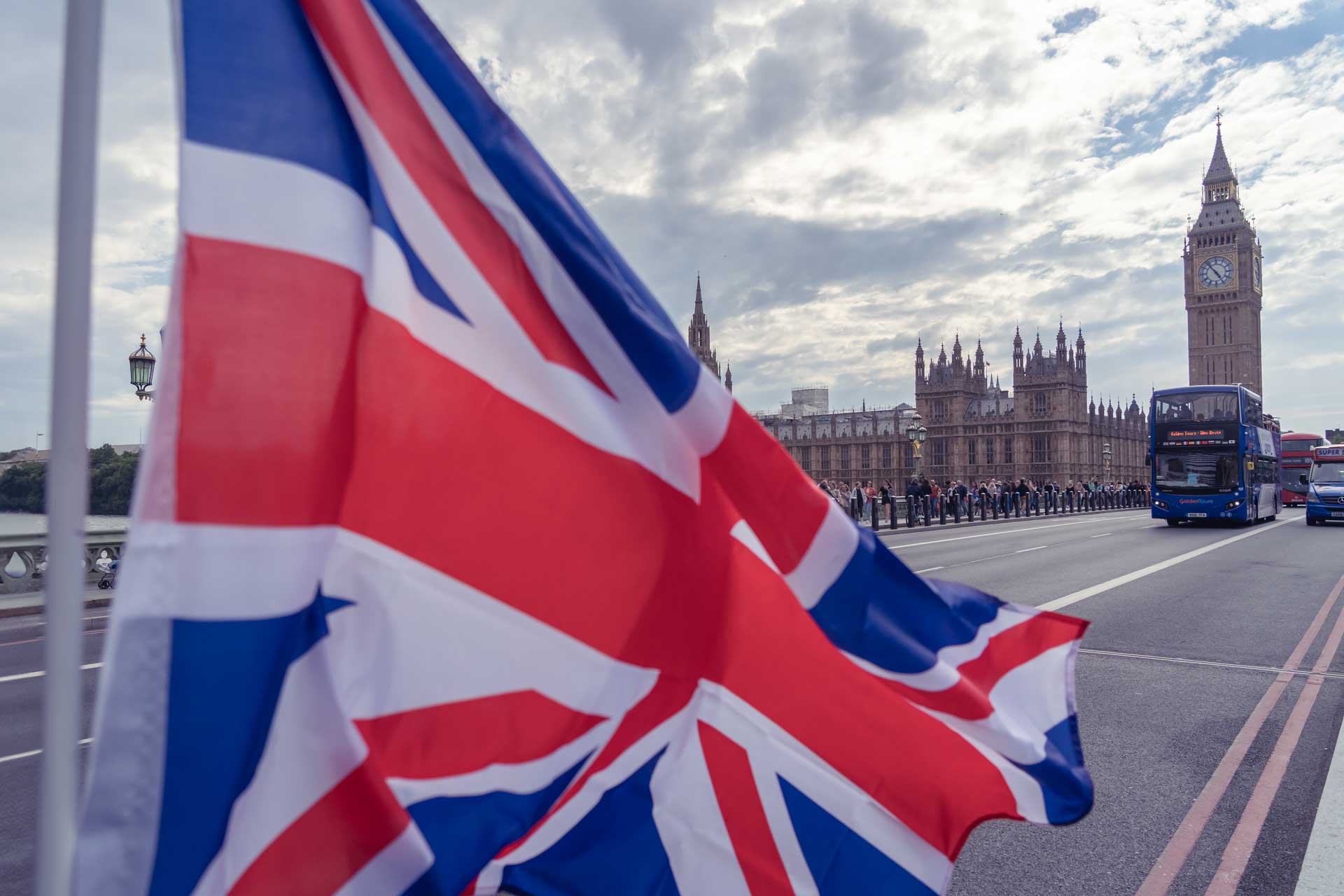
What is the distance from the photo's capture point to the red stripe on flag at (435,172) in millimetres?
1703

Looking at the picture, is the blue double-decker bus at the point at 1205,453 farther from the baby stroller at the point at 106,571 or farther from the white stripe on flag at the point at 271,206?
the white stripe on flag at the point at 271,206

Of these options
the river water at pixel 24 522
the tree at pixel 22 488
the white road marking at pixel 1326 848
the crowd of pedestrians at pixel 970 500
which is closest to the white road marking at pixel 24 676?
the tree at pixel 22 488

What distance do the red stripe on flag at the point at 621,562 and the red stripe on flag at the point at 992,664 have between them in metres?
0.07

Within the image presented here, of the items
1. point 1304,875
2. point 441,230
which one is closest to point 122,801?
point 441,230

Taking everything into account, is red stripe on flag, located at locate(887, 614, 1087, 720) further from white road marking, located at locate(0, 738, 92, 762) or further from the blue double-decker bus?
the blue double-decker bus

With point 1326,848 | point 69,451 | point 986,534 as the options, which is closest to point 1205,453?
point 986,534

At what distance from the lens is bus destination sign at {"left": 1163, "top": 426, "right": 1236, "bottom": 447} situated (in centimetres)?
2691

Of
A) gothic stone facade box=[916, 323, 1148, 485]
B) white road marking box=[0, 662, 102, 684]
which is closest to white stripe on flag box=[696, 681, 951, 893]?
white road marking box=[0, 662, 102, 684]

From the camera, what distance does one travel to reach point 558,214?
2.00 m

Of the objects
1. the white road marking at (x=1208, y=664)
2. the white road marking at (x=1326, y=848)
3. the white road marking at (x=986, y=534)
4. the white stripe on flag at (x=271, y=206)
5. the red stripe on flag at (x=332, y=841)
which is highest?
the white stripe on flag at (x=271, y=206)

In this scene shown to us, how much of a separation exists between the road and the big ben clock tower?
11154 centimetres

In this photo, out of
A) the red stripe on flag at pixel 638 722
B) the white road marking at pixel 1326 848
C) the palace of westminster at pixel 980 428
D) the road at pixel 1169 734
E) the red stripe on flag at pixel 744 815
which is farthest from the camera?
the palace of westminster at pixel 980 428

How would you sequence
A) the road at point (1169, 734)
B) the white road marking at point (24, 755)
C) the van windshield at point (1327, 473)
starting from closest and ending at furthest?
1. the road at point (1169, 734)
2. the white road marking at point (24, 755)
3. the van windshield at point (1327, 473)

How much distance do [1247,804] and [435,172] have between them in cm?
498
